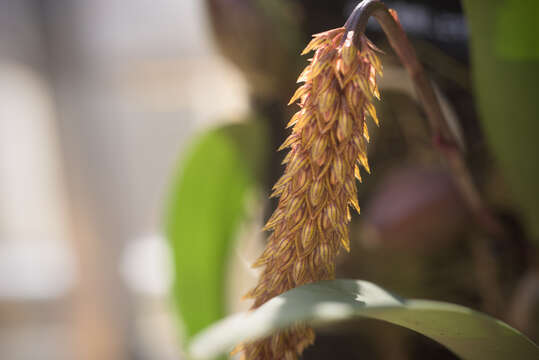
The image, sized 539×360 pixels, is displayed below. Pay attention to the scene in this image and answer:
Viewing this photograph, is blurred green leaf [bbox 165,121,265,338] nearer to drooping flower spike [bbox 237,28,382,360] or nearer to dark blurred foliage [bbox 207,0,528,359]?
dark blurred foliage [bbox 207,0,528,359]

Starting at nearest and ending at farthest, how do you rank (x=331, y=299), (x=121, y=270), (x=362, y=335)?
(x=331, y=299) → (x=362, y=335) → (x=121, y=270)

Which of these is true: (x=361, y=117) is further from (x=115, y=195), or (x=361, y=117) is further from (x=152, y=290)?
(x=152, y=290)

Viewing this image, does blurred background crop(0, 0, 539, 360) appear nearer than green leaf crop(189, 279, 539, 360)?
No

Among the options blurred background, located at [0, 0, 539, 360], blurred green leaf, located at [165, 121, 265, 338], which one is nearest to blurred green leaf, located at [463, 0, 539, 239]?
blurred background, located at [0, 0, 539, 360]

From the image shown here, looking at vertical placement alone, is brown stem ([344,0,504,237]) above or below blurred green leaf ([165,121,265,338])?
above

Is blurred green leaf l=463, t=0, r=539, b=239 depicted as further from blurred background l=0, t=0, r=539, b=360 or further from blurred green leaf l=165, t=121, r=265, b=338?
blurred green leaf l=165, t=121, r=265, b=338

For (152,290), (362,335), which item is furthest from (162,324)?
(362,335)

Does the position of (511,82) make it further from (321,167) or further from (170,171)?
(170,171)

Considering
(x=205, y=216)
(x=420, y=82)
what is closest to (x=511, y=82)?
(x=420, y=82)
